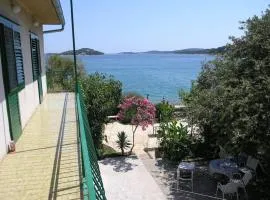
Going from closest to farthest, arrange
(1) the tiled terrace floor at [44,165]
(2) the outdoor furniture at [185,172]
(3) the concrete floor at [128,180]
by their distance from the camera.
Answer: (1) the tiled terrace floor at [44,165] → (3) the concrete floor at [128,180] → (2) the outdoor furniture at [185,172]

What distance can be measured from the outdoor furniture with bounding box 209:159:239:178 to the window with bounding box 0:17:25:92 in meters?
6.59

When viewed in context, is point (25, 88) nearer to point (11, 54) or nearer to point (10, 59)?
point (11, 54)

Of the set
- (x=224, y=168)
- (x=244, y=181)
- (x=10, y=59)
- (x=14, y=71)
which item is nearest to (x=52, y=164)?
(x=10, y=59)

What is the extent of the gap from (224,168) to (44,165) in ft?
24.7

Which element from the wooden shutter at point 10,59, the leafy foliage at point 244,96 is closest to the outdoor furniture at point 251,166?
the leafy foliage at point 244,96

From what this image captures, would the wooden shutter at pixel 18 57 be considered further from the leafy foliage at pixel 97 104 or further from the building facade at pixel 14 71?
the leafy foliage at pixel 97 104

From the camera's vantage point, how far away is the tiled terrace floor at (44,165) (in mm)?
4602

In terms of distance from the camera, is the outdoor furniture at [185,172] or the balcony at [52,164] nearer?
the balcony at [52,164]

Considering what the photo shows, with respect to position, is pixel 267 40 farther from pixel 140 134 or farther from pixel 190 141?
pixel 140 134

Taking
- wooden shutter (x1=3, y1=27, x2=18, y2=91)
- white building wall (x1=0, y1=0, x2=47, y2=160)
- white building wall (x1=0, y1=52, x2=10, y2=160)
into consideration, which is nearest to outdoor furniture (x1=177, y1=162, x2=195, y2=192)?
white building wall (x1=0, y1=0, x2=47, y2=160)

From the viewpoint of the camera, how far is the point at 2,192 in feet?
15.3

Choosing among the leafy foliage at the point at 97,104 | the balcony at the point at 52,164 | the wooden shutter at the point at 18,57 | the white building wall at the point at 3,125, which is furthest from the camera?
the leafy foliage at the point at 97,104

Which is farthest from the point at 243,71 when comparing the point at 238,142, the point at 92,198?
the point at 92,198

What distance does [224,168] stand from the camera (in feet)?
38.3
